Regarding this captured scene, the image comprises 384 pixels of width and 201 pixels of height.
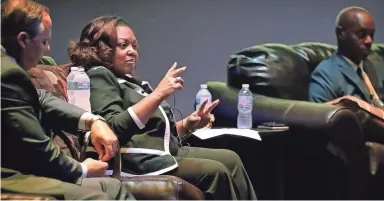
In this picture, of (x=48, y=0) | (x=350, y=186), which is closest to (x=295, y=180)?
(x=350, y=186)

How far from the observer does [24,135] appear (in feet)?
4.42

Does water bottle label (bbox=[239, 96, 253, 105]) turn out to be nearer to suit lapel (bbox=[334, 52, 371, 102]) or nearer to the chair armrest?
suit lapel (bbox=[334, 52, 371, 102])

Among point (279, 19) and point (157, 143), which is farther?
point (279, 19)

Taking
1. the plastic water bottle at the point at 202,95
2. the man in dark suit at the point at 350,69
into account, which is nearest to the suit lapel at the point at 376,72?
the man in dark suit at the point at 350,69

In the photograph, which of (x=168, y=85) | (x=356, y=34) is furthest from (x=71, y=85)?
(x=356, y=34)

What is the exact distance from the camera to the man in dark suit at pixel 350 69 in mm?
2906

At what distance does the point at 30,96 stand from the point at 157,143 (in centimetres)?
68

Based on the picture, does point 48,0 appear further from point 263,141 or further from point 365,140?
point 365,140

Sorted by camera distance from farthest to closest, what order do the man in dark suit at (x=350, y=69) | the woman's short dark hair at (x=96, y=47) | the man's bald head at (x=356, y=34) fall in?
the man's bald head at (x=356, y=34)
the man in dark suit at (x=350, y=69)
the woman's short dark hair at (x=96, y=47)

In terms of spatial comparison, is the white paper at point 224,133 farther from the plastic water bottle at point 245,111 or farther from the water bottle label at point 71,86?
the water bottle label at point 71,86

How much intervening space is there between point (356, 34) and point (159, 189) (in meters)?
1.78

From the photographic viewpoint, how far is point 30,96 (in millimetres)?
1389

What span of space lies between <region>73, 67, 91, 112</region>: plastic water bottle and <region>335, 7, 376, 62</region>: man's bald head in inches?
63.2

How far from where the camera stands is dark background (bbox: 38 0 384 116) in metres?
3.26
